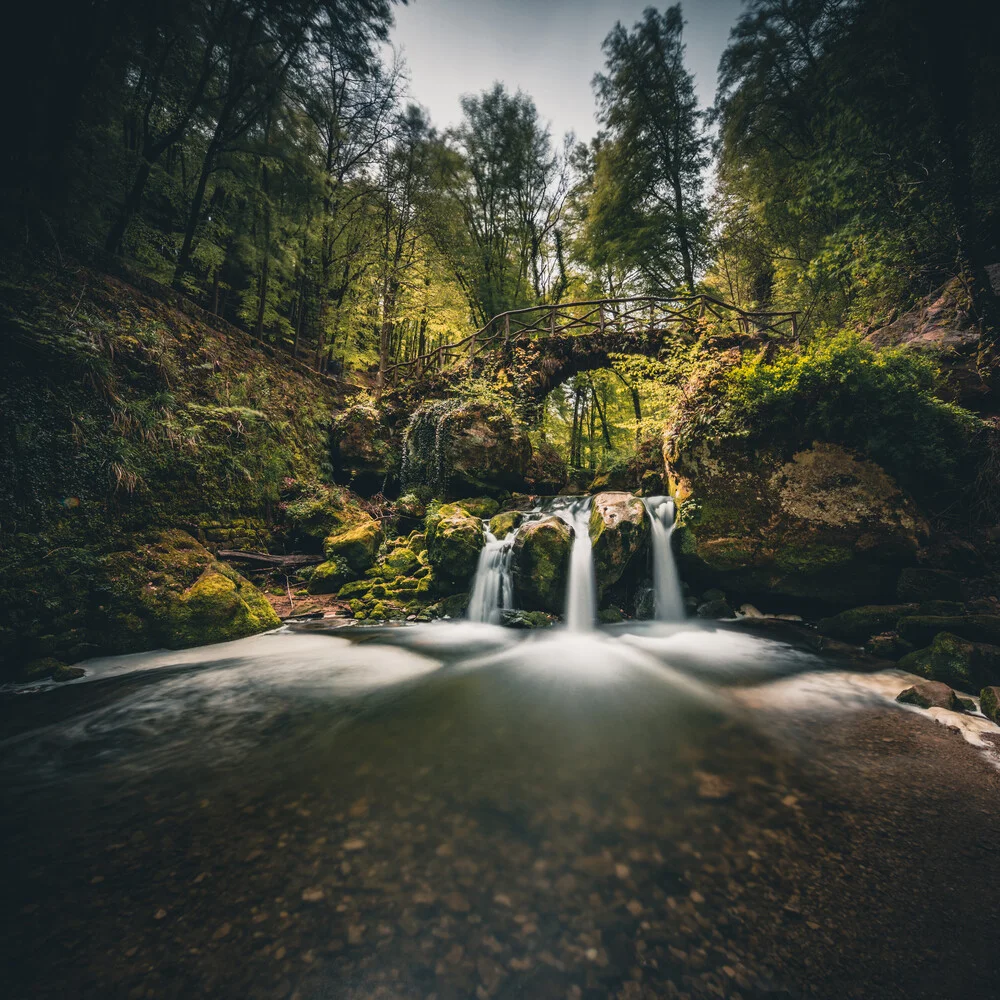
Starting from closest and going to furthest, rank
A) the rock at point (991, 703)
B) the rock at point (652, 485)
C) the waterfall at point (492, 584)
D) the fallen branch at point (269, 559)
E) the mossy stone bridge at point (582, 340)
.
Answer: the rock at point (991, 703) < the fallen branch at point (269, 559) < the waterfall at point (492, 584) < the rock at point (652, 485) < the mossy stone bridge at point (582, 340)

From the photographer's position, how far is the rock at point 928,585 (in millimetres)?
4973

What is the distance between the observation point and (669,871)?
1.75 m

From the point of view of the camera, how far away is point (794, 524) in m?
5.77

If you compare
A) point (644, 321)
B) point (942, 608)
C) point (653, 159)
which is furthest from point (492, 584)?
point (653, 159)

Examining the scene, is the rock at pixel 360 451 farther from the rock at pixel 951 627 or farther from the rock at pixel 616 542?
the rock at pixel 951 627

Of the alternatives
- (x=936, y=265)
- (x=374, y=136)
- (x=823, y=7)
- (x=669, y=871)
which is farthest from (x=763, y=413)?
(x=374, y=136)

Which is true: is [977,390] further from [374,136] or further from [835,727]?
[374,136]

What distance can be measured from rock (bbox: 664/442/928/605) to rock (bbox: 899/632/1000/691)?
1.59m

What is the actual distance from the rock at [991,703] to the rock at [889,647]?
1.27 meters

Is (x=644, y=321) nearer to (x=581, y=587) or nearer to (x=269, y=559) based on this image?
(x=581, y=587)

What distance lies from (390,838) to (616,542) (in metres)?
5.55

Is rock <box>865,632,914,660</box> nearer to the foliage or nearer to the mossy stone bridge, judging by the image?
the foliage

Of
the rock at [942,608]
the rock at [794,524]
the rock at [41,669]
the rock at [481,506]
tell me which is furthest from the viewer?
the rock at [481,506]

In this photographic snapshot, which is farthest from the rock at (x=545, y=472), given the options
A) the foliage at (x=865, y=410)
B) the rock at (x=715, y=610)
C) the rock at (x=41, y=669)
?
the rock at (x=41, y=669)
